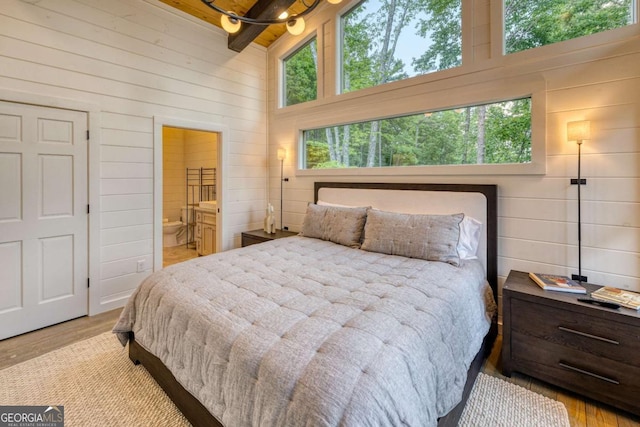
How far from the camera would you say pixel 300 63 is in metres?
4.20

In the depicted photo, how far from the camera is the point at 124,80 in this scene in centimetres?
311

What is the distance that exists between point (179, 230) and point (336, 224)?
4.38m

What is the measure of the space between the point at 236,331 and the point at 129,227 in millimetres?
2617

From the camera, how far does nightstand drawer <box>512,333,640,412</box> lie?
1.69 m

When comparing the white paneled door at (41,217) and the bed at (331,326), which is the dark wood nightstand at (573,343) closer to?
the bed at (331,326)

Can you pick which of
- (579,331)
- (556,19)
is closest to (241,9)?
(556,19)

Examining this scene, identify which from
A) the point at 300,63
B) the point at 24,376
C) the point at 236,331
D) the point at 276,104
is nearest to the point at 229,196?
the point at 276,104

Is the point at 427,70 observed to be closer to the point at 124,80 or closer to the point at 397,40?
the point at 397,40

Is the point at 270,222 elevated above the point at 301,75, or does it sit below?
below

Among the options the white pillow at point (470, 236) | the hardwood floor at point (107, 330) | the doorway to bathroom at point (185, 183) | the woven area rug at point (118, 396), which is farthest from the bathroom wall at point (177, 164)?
the white pillow at point (470, 236)

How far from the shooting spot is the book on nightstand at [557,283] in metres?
1.96

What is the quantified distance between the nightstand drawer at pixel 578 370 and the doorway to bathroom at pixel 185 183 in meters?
5.06

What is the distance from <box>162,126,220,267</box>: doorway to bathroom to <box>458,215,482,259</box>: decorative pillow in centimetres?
452

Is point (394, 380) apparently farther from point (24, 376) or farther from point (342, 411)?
point (24, 376)
